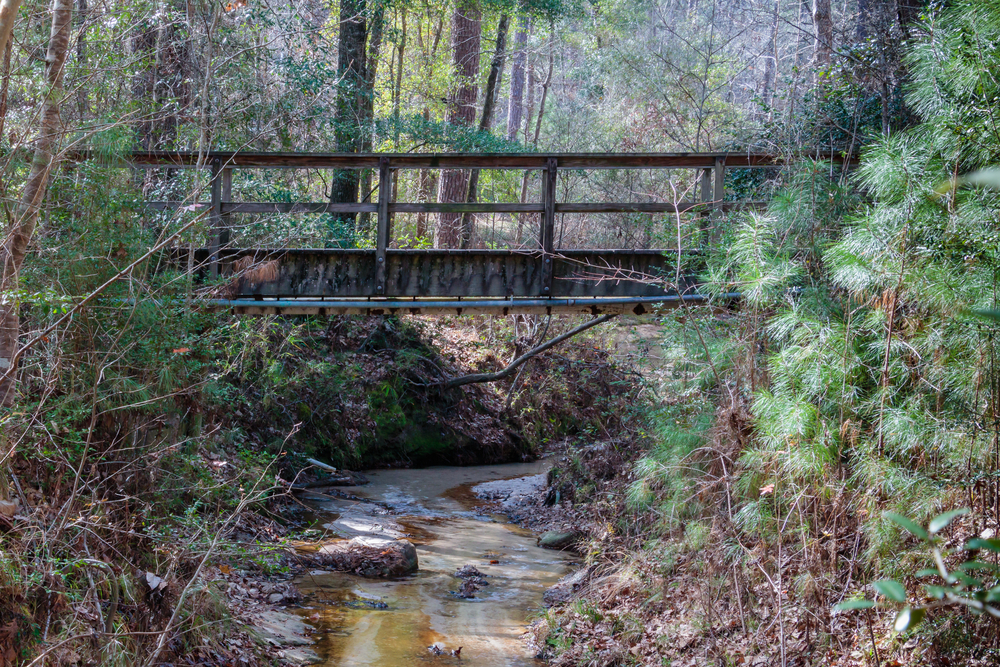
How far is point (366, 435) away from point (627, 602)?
633 centimetres

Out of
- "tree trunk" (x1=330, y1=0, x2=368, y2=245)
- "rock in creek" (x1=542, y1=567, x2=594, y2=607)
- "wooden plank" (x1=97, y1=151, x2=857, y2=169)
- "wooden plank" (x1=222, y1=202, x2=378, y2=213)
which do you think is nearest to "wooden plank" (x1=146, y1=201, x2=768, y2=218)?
"wooden plank" (x1=222, y1=202, x2=378, y2=213)

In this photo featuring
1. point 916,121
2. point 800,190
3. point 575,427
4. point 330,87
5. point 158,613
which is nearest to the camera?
point 158,613

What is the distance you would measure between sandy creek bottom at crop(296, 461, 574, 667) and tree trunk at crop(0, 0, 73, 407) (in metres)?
3.02

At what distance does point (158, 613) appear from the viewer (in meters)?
4.70

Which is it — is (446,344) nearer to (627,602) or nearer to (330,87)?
(330,87)

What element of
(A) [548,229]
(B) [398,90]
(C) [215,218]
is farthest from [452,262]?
(B) [398,90]

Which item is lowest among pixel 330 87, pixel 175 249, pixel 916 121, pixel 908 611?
pixel 908 611

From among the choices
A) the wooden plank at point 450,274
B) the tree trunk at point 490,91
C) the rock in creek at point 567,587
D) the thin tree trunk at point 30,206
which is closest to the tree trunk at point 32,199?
the thin tree trunk at point 30,206

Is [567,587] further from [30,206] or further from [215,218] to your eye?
[30,206]

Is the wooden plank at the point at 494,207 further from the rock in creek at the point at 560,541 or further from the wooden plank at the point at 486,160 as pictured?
the rock in creek at the point at 560,541

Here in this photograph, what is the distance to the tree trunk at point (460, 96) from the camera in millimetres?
13539

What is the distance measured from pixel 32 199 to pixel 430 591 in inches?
187

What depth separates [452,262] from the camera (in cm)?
771

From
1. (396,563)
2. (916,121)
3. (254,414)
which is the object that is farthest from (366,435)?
(916,121)
